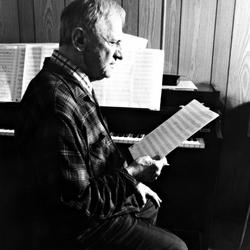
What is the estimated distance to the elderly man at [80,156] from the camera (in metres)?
1.01

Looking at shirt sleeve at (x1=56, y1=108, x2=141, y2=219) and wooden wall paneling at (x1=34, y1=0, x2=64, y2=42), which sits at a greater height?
wooden wall paneling at (x1=34, y1=0, x2=64, y2=42)

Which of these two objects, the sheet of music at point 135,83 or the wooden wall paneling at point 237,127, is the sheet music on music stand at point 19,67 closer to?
the sheet of music at point 135,83

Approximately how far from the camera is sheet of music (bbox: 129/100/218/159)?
136cm

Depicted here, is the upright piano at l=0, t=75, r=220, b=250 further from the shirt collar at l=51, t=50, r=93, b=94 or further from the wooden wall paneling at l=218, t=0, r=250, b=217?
the shirt collar at l=51, t=50, r=93, b=94

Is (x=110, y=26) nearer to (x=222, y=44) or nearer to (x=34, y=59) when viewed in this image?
(x=34, y=59)

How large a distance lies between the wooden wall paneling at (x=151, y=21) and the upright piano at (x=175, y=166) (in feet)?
1.76

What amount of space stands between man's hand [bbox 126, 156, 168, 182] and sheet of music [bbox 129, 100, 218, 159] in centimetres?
8

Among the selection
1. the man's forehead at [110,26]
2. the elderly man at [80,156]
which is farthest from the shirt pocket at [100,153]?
the man's forehead at [110,26]

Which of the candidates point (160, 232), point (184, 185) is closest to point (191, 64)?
point (184, 185)

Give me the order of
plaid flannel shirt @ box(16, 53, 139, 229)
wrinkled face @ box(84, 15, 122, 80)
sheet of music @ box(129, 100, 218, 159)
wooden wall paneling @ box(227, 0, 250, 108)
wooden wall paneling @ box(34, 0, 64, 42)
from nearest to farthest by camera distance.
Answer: plaid flannel shirt @ box(16, 53, 139, 229) → wrinkled face @ box(84, 15, 122, 80) → sheet of music @ box(129, 100, 218, 159) → wooden wall paneling @ box(227, 0, 250, 108) → wooden wall paneling @ box(34, 0, 64, 42)

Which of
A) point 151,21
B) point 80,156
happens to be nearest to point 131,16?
point 151,21

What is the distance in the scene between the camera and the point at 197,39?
224 centimetres

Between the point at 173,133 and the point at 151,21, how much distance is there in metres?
1.08

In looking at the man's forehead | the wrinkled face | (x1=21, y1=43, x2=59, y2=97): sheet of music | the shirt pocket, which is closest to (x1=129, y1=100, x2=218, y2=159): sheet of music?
the shirt pocket
